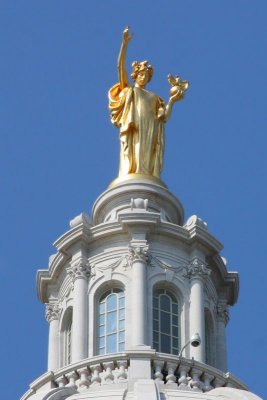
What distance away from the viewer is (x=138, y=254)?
67.6 m

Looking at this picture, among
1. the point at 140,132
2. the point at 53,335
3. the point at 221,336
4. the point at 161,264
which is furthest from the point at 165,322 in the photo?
the point at 140,132

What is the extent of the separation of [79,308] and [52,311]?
2426mm

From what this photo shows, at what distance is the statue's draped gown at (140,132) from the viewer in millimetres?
71688

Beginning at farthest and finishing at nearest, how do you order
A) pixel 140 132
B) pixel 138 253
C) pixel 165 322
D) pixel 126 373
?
pixel 140 132 → pixel 138 253 → pixel 165 322 → pixel 126 373

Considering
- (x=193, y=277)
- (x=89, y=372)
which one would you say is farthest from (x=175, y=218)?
(x=89, y=372)

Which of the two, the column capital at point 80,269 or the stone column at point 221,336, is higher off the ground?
the column capital at point 80,269

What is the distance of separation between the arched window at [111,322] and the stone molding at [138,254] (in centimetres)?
105

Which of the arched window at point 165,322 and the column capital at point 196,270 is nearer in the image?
the arched window at point 165,322

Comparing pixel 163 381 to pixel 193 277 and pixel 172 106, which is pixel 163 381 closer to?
pixel 193 277

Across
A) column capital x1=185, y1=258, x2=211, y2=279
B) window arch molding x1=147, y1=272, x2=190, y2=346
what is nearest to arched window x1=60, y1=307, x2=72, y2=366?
window arch molding x1=147, y1=272, x2=190, y2=346

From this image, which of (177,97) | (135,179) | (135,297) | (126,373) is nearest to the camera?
(126,373)

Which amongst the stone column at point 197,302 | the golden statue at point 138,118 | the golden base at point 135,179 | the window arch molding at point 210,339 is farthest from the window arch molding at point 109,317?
the golden statue at point 138,118

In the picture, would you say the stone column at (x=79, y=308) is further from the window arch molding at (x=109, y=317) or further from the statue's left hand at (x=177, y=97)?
the statue's left hand at (x=177, y=97)

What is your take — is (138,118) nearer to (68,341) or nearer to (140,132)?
(140,132)
